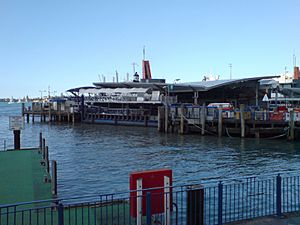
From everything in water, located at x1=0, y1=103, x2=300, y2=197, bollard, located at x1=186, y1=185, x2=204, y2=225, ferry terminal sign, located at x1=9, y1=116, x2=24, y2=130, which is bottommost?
water, located at x1=0, y1=103, x2=300, y2=197

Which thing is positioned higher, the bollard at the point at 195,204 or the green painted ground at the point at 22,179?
the bollard at the point at 195,204

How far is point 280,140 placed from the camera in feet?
121

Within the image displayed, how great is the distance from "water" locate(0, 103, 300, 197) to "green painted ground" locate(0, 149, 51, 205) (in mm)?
1538

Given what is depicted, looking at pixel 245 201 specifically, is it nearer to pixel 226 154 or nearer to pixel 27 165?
pixel 27 165

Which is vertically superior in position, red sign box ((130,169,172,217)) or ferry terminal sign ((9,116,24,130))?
ferry terminal sign ((9,116,24,130))

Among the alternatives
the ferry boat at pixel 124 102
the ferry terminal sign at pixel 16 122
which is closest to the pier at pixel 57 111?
the ferry boat at pixel 124 102

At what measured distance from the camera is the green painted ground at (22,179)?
1212 cm

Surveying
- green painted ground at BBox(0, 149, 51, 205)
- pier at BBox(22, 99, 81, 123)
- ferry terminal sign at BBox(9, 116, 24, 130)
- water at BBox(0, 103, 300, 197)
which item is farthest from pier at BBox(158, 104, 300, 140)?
pier at BBox(22, 99, 81, 123)

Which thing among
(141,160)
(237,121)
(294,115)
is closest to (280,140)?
(294,115)

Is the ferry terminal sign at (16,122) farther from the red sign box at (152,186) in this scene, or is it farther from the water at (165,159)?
the red sign box at (152,186)

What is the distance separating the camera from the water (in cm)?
1945

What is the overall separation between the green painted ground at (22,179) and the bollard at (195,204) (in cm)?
576

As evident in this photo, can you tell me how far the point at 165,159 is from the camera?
26703 millimetres

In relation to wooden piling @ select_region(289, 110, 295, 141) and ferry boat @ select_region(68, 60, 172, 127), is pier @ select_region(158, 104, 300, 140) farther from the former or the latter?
ferry boat @ select_region(68, 60, 172, 127)
